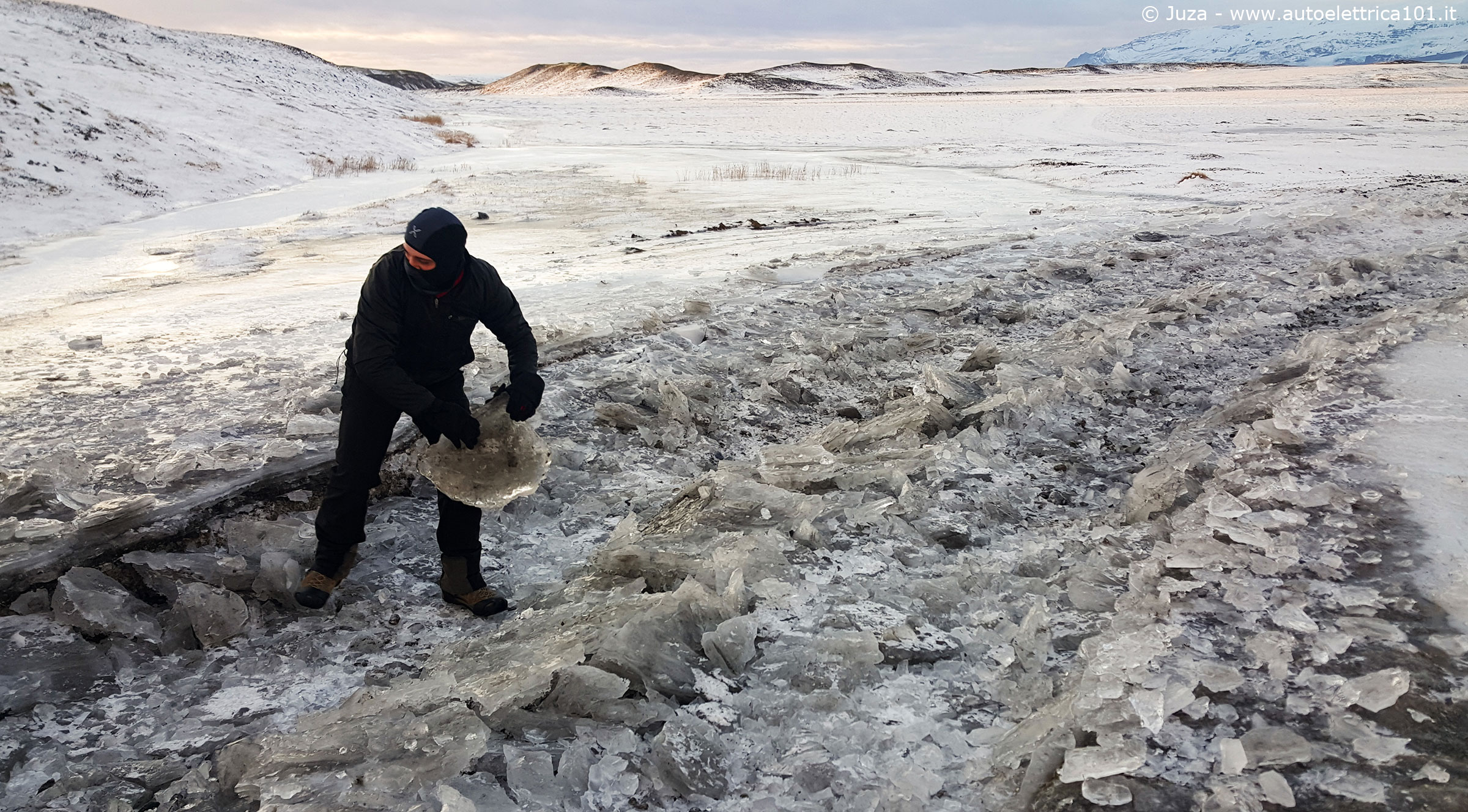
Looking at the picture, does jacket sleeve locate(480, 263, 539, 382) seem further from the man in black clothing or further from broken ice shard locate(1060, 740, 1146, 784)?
broken ice shard locate(1060, 740, 1146, 784)

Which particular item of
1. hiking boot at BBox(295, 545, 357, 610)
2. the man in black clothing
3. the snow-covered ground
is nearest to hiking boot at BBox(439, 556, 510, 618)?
the man in black clothing

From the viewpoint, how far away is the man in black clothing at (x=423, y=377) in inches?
128

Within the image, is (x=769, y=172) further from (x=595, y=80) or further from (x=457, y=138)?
(x=595, y=80)

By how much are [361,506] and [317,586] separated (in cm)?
38

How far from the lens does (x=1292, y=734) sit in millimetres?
2102

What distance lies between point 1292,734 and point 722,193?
15.5 meters

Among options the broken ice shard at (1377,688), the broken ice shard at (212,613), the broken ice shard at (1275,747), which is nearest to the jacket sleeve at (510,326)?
the broken ice shard at (212,613)

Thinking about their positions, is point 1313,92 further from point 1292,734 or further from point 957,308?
point 1292,734

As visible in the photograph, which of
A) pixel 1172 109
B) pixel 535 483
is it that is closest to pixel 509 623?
pixel 535 483

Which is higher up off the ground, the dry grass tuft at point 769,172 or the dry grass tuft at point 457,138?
the dry grass tuft at point 457,138

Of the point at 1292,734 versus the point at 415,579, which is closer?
the point at 1292,734

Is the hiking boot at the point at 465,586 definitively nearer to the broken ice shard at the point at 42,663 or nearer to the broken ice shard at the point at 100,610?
the broken ice shard at the point at 100,610

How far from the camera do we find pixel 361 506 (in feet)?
12.3

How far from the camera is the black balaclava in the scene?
3.11 metres
